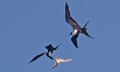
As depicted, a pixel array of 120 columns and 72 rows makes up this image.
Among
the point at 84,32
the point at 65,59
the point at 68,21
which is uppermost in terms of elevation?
the point at 68,21

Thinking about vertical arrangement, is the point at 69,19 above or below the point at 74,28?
above

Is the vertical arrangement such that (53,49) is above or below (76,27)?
below

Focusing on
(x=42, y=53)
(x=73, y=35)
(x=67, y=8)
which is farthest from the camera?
(x=67, y=8)

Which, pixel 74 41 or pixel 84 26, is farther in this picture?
pixel 74 41

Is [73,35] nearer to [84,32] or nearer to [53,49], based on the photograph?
[84,32]

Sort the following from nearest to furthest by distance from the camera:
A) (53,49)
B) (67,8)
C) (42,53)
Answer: (53,49), (42,53), (67,8)

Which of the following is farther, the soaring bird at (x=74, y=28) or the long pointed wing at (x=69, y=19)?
the long pointed wing at (x=69, y=19)

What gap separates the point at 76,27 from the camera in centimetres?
1502

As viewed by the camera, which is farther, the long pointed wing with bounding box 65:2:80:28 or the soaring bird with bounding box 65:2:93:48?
the long pointed wing with bounding box 65:2:80:28

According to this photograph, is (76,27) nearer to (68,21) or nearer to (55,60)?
(68,21)

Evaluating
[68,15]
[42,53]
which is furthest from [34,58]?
[68,15]

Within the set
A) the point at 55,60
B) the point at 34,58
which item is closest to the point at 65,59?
the point at 55,60

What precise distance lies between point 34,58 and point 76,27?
2586mm

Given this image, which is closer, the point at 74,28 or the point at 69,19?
the point at 74,28
